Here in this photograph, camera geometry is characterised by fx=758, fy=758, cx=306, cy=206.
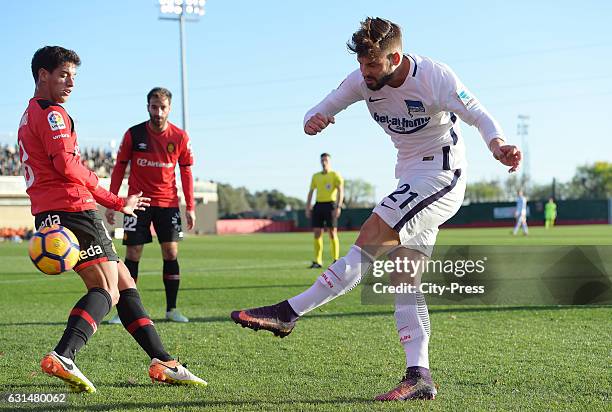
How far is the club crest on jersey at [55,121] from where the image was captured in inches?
171

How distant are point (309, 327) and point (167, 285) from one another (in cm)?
178

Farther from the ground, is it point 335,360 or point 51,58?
point 51,58

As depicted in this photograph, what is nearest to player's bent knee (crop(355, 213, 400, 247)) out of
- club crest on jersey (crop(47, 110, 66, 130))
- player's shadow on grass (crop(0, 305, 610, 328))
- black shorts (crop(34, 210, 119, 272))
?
black shorts (crop(34, 210, 119, 272))

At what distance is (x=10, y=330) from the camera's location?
23.3 ft

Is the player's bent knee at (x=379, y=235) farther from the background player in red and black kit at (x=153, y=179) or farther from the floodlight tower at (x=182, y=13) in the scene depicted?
the floodlight tower at (x=182, y=13)

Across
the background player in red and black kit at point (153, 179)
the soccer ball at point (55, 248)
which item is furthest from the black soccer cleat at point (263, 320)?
the background player in red and black kit at point (153, 179)

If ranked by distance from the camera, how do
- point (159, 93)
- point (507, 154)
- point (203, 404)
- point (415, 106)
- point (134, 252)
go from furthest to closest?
point (134, 252) < point (159, 93) < point (415, 106) < point (203, 404) < point (507, 154)

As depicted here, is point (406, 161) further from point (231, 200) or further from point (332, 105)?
point (231, 200)

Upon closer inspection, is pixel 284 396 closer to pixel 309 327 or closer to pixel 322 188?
pixel 309 327

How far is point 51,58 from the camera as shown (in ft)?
14.7

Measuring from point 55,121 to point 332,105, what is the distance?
161 cm

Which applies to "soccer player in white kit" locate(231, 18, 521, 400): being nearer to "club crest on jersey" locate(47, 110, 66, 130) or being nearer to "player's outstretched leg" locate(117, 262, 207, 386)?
"player's outstretched leg" locate(117, 262, 207, 386)

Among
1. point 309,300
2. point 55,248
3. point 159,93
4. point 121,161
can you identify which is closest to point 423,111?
point 309,300

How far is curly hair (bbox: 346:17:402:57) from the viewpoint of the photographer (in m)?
4.02
